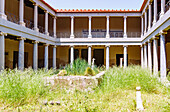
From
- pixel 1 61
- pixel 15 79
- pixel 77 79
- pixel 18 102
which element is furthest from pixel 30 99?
pixel 1 61

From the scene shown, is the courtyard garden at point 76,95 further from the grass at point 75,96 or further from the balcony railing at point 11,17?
the balcony railing at point 11,17

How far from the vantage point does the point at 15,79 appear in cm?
463

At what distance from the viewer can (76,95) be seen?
426 centimetres

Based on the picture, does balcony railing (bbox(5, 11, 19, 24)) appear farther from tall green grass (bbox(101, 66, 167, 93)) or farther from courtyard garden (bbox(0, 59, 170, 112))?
tall green grass (bbox(101, 66, 167, 93))

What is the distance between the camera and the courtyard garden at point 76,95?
159 inches

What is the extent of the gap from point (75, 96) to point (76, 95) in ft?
0.60

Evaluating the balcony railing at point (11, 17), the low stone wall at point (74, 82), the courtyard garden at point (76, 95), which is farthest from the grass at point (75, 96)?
the balcony railing at point (11, 17)

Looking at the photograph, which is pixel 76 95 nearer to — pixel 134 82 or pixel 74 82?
pixel 74 82

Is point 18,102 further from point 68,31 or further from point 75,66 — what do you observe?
point 68,31

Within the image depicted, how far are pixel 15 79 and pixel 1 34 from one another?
505 centimetres

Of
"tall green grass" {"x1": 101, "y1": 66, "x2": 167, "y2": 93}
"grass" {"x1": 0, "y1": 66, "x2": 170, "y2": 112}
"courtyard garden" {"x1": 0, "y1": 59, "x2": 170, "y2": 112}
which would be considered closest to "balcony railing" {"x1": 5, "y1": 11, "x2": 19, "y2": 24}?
"courtyard garden" {"x1": 0, "y1": 59, "x2": 170, "y2": 112}

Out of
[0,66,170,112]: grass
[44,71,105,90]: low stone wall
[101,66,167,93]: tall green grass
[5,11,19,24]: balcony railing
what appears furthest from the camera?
[5,11,19,24]: balcony railing

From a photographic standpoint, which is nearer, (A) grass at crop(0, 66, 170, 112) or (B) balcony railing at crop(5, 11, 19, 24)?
(A) grass at crop(0, 66, 170, 112)

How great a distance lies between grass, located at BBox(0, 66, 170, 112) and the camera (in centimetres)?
399
